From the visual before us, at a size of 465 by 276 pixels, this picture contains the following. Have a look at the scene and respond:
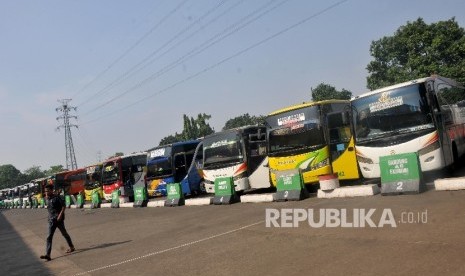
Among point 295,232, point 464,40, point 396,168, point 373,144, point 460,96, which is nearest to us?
point 295,232

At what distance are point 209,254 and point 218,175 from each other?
961 centimetres

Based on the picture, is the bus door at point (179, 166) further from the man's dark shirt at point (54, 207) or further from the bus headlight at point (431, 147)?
the bus headlight at point (431, 147)

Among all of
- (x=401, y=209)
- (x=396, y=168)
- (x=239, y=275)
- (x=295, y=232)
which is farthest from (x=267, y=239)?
(x=396, y=168)

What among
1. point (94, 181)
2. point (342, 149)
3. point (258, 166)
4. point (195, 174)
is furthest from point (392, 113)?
point (94, 181)

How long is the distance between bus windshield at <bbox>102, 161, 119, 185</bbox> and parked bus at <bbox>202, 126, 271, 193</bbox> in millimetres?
12759

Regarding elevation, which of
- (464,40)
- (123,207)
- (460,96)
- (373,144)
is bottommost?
(123,207)

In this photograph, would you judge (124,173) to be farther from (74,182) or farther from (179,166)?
(74,182)

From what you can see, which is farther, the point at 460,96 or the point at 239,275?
the point at 460,96

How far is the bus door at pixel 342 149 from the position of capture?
13.2 meters

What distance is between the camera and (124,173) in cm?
2884

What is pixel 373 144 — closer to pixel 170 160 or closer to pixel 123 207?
pixel 170 160

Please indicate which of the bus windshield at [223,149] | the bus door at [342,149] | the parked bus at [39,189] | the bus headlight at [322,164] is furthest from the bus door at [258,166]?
the parked bus at [39,189]

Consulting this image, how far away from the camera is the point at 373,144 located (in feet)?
38.3
